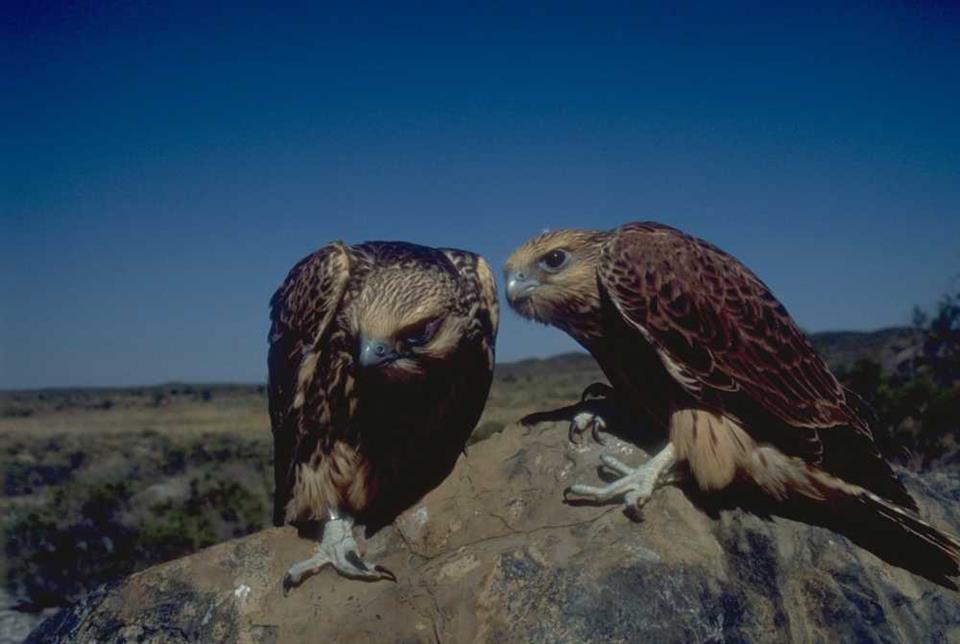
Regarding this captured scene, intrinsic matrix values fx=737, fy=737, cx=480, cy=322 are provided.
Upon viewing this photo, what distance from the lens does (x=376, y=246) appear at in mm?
4547

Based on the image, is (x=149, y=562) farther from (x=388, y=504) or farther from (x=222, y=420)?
(x=222, y=420)

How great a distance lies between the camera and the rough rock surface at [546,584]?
3.21 meters

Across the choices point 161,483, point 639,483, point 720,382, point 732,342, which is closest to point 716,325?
point 732,342

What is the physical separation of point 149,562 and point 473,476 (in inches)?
322

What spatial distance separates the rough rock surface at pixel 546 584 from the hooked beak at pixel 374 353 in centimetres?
103

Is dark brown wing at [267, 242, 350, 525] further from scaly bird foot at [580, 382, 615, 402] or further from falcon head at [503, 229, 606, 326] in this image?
scaly bird foot at [580, 382, 615, 402]

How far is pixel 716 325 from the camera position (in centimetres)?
390

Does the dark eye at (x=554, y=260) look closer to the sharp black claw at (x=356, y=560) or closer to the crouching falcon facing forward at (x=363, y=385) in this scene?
the crouching falcon facing forward at (x=363, y=385)

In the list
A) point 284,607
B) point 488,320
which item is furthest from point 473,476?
point 284,607

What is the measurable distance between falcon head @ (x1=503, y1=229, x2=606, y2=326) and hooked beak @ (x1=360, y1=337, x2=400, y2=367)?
0.97 metres

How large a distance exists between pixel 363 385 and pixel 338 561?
95cm

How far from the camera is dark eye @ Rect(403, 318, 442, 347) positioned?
149 inches

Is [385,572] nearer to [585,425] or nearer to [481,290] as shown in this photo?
[585,425]


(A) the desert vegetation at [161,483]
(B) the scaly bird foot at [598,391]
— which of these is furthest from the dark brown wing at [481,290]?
(A) the desert vegetation at [161,483]
